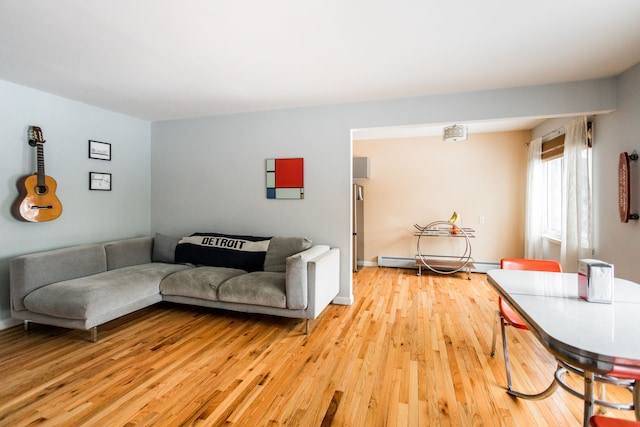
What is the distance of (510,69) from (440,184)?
2.85 m

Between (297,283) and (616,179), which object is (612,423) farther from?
(616,179)

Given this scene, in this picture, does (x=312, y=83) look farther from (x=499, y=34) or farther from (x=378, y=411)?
(x=378, y=411)

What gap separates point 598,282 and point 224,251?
331 centimetres

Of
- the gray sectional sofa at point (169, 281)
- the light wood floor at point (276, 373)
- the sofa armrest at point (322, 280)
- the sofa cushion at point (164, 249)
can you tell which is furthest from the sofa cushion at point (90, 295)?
the sofa armrest at point (322, 280)

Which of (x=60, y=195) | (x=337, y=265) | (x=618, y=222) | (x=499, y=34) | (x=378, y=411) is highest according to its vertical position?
(x=499, y=34)

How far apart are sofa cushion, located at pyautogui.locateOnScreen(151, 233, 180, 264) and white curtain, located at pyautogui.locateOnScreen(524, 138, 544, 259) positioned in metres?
4.94

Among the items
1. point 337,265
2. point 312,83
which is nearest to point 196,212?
point 337,265

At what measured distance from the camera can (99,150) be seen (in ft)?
12.6

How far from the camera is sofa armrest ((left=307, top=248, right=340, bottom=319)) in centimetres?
288

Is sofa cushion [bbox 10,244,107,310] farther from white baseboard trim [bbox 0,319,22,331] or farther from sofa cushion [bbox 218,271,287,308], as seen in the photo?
sofa cushion [bbox 218,271,287,308]

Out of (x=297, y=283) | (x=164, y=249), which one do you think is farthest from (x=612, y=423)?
(x=164, y=249)

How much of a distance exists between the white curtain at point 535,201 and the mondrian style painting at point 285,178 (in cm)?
339

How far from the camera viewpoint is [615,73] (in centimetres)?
276

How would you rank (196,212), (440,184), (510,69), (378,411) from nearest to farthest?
(378,411)
(510,69)
(196,212)
(440,184)
